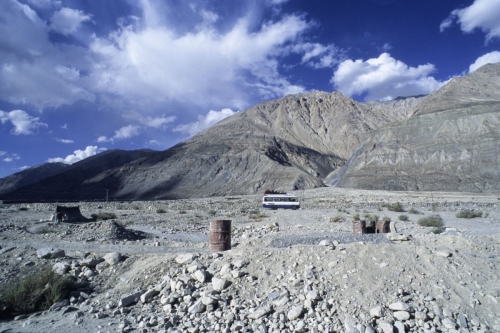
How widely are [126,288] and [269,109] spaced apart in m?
168

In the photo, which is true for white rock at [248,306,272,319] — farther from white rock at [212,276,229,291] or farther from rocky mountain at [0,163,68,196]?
rocky mountain at [0,163,68,196]

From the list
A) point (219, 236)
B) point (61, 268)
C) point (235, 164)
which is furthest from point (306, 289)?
point (235, 164)

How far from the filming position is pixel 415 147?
80500 millimetres

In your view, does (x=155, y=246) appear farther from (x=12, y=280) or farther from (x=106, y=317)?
(x=106, y=317)

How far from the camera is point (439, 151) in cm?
7525

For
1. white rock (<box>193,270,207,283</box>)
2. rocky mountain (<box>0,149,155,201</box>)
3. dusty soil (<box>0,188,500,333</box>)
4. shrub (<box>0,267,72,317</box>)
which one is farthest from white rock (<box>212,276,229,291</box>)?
rocky mountain (<box>0,149,155,201</box>)

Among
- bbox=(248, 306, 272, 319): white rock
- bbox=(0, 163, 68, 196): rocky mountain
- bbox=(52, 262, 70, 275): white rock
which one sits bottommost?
bbox=(248, 306, 272, 319): white rock

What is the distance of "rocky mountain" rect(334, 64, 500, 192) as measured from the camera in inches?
2692

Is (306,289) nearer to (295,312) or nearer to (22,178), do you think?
(295,312)

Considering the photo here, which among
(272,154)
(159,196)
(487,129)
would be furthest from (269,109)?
(487,129)

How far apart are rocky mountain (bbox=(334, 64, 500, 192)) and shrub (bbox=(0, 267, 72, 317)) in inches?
2963

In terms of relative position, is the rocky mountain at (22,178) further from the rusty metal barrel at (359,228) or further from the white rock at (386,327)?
the white rock at (386,327)

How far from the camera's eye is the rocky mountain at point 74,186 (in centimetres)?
9947

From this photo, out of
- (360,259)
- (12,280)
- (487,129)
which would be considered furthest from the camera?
(487,129)
